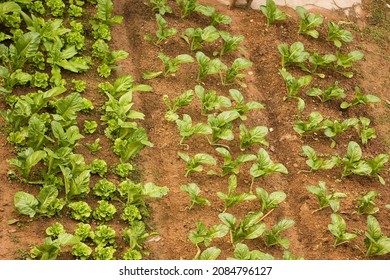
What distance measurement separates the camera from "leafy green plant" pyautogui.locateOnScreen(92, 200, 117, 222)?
18.0ft

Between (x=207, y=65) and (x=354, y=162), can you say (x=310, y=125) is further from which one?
(x=207, y=65)

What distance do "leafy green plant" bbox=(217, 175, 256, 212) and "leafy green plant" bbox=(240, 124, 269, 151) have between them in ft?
1.80

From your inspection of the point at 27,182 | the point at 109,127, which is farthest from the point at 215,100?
the point at 27,182

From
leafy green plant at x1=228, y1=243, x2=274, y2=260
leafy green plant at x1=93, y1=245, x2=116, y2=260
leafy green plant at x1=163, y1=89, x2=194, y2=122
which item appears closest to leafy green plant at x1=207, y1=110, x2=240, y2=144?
leafy green plant at x1=163, y1=89, x2=194, y2=122

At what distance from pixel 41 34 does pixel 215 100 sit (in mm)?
1821

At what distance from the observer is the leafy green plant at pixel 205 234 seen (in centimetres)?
545

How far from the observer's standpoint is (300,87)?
23.7 feet

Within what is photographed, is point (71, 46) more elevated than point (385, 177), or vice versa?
point (71, 46)

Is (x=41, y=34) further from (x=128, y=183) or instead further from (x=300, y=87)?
(x=300, y=87)

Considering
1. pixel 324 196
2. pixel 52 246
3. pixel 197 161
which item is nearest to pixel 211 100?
pixel 197 161

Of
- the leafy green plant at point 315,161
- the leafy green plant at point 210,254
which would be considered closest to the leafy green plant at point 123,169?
the leafy green plant at point 210,254

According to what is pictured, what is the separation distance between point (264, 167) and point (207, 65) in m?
1.38

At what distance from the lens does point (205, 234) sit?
18.0ft

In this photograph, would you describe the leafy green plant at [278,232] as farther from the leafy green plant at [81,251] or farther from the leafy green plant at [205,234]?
the leafy green plant at [81,251]
